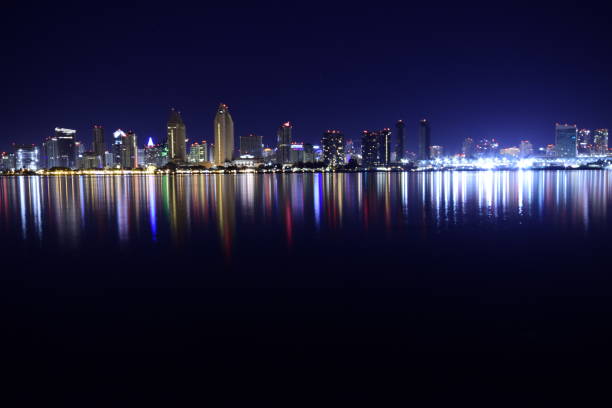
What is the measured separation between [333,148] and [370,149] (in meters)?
16.5

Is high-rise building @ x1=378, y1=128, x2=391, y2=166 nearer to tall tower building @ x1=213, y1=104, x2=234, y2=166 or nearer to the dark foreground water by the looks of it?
tall tower building @ x1=213, y1=104, x2=234, y2=166

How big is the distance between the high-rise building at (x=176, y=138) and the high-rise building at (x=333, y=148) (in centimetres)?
5196

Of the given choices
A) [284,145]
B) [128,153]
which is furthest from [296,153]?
[128,153]

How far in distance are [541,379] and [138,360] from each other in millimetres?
4411

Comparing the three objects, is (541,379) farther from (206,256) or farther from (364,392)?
(206,256)

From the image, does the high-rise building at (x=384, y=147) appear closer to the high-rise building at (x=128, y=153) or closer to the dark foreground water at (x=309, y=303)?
the high-rise building at (x=128, y=153)

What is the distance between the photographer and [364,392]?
16.7 feet

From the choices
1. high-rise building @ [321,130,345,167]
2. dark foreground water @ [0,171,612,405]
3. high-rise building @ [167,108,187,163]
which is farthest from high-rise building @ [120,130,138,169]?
dark foreground water @ [0,171,612,405]

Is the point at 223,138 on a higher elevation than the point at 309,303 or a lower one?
higher

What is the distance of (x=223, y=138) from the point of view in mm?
191500

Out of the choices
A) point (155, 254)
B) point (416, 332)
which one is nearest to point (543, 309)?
point (416, 332)

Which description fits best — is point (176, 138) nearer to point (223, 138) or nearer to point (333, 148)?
point (223, 138)

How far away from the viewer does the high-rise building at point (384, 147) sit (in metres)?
192

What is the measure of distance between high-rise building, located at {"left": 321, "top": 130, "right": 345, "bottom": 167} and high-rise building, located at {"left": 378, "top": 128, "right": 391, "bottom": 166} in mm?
15910
